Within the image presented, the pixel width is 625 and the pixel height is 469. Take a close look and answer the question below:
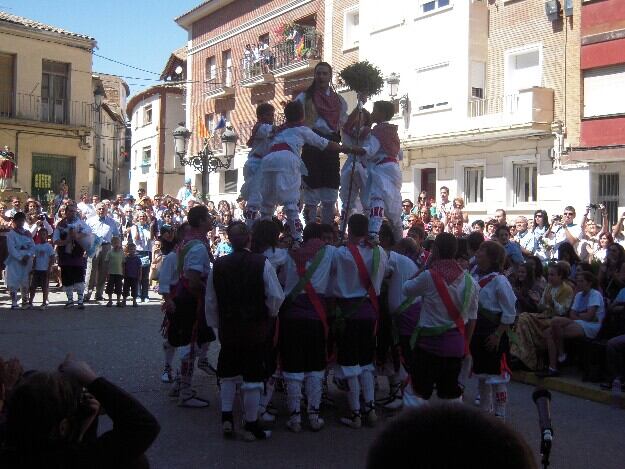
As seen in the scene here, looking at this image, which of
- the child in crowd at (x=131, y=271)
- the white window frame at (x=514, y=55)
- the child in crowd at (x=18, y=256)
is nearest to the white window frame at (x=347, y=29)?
the white window frame at (x=514, y=55)

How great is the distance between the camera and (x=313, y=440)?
7.22 metres

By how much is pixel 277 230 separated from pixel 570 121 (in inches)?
677

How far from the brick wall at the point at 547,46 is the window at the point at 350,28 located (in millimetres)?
7533

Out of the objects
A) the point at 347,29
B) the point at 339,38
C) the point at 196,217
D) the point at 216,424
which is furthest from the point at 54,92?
the point at 216,424

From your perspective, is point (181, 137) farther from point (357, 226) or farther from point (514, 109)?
point (357, 226)

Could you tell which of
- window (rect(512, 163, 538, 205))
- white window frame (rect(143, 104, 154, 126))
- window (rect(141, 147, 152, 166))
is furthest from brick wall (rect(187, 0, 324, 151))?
window (rect(512, 163, 538, 205))

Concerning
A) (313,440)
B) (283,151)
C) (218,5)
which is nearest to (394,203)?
(283,151)

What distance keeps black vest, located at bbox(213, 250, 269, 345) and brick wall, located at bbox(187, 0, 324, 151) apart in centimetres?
2626

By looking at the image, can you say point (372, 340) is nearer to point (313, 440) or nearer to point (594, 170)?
point (313, 440)

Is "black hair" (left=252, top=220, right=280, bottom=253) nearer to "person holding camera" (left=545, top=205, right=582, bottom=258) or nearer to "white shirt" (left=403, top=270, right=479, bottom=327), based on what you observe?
"white shirt" (left=403, top=270, right=479, bottom=327)

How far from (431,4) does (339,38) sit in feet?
19.7

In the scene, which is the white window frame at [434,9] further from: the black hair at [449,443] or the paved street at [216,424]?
the black hair at [449,443]

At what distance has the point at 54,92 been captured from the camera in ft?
112

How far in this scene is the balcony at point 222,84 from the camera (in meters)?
39.5
